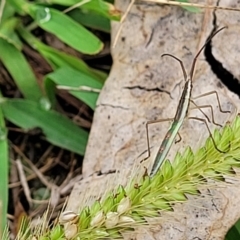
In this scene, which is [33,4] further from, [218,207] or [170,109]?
[218,207]

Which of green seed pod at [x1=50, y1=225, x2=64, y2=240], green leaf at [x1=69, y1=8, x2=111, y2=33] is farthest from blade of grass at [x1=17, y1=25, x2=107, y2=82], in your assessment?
green seed pod at [x1=50, y1=225, x2=64, y2=240]

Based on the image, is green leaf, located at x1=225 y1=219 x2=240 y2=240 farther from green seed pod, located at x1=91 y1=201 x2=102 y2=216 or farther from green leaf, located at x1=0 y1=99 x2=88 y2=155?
green leaf, located at x1=0 y1=99 x2=88 y2=155

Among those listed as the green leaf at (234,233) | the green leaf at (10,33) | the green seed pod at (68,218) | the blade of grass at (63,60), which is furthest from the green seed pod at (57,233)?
the green leaf at (10,33)

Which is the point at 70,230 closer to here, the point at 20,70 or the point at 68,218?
the point at 68,218

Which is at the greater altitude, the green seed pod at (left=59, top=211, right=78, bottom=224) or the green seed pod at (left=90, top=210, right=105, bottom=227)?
the green seed pod at (left=90, top=210, right=105, bottom=227)

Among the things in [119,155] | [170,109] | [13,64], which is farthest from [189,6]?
[13,64]

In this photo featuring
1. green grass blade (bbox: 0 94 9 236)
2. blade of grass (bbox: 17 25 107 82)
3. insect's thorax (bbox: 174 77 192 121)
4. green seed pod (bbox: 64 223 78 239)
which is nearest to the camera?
green seed pod (bbox: 64 223 78 239)

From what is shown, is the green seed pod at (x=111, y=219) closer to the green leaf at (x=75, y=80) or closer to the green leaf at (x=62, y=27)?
the green leaf at (x=75, y=80)
